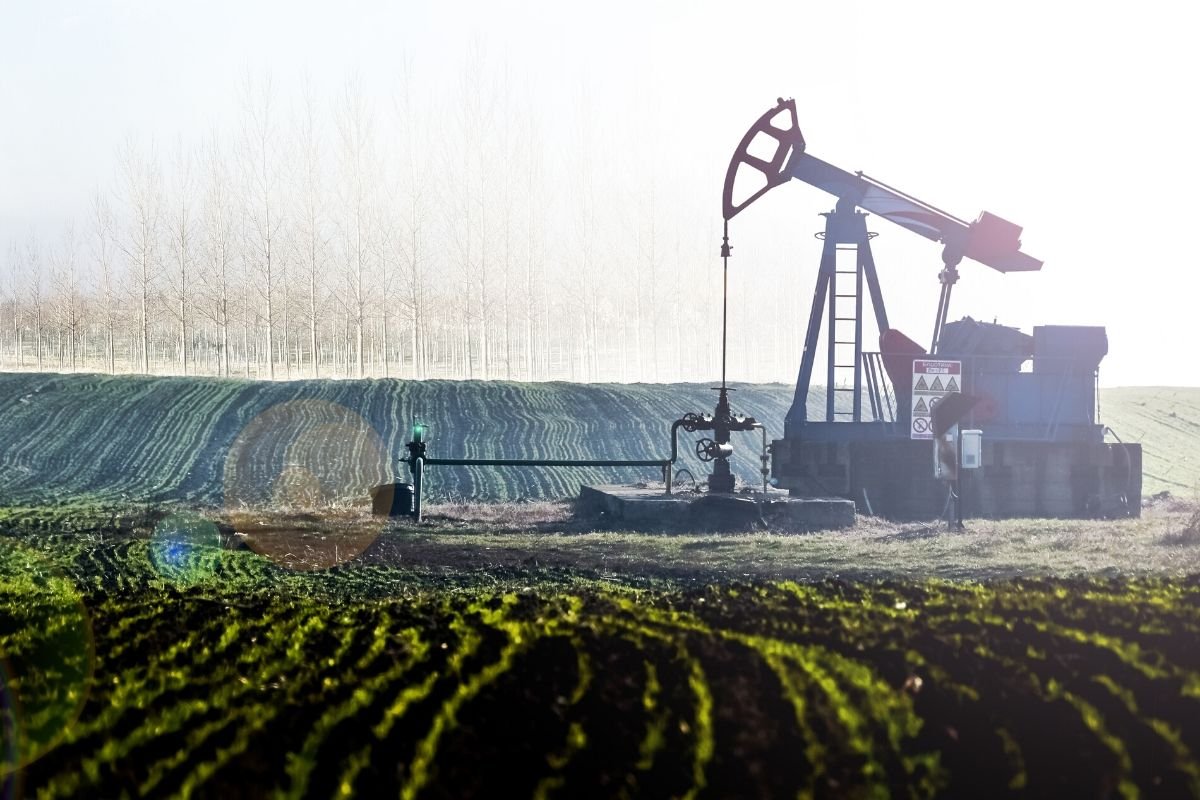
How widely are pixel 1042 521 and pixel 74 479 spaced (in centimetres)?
2083

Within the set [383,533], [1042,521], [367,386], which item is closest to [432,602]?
[383,533]

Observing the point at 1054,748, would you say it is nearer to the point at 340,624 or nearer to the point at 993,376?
the point at 340,624

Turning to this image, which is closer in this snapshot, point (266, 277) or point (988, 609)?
point (988, 609)

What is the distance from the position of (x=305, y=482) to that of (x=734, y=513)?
1228 cm

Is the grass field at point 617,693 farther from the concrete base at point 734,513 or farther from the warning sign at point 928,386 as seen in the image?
the warning sign at point 928,386

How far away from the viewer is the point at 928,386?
2188 cm

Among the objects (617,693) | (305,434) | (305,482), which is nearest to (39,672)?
(617,693)

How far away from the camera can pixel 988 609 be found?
675 cm

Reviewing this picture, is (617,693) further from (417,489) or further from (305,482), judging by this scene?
(305,482)

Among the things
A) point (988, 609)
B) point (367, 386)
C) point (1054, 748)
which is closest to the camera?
point (1054, 748)

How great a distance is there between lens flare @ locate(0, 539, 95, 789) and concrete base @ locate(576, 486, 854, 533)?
39.3 ft

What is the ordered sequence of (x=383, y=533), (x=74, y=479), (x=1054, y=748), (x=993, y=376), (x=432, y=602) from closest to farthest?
(x=1054, y=748) < (x=432, y=602) < (x=383, y=533) < (x=993, y=376) < (x=74, y=479)

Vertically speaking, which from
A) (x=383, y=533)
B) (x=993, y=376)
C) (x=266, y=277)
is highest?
(x=266, y=277)

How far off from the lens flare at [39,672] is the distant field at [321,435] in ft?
59.7
